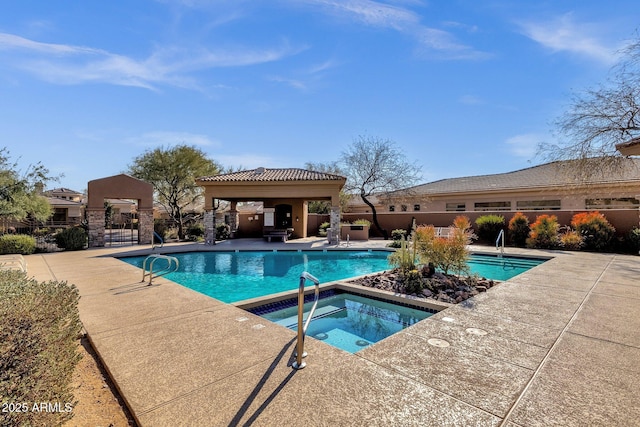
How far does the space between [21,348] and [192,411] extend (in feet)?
3.89

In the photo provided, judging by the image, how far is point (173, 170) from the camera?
22.3 metres

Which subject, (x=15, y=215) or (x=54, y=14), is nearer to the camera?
(x=54, y=14)

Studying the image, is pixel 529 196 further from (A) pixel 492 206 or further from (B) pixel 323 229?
(B) pixel 323 229

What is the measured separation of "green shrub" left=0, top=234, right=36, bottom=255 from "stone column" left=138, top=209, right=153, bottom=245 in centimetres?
488

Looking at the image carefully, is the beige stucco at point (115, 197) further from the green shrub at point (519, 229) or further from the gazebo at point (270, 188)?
the green shrub at point (519, 229)

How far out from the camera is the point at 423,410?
7.70 ft

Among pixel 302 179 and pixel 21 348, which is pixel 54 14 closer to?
pixel 21 348

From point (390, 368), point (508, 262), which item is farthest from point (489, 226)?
point (390, 368)

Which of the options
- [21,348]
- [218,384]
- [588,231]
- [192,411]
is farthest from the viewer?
[588,231]

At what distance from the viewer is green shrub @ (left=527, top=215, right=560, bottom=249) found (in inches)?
552

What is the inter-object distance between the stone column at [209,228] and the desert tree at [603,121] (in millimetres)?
18324

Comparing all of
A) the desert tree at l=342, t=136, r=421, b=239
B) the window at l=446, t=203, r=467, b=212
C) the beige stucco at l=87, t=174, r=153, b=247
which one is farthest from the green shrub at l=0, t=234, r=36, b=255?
the window at l=446, t=203, r=467, b=212

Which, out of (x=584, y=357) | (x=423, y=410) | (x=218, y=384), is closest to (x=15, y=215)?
(x=218, y=384)

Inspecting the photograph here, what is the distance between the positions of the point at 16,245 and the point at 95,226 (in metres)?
3.45
